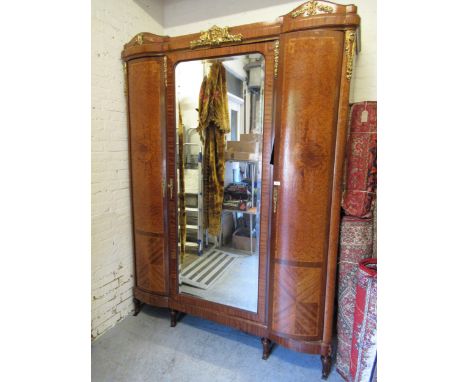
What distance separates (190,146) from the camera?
1859mm

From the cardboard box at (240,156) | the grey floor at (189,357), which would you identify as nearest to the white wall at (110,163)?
the grey floor at (189,357)

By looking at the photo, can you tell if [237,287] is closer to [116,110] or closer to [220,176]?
[220,176]

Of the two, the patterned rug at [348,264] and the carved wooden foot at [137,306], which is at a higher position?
the patterned rug at [348,264]

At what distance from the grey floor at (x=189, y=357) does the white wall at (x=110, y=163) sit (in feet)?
0.72

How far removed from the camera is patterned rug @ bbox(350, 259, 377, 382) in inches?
52.8

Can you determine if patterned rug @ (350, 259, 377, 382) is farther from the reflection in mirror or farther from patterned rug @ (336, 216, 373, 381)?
the reflection in mirror

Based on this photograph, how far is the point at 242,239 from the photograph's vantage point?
180 centimetres

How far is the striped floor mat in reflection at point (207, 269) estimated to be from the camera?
1879 mm

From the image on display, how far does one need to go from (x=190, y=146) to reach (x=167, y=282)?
1006 millimetres

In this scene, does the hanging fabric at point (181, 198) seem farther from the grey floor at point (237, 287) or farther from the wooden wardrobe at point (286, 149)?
the grey floor at point (237, 287)

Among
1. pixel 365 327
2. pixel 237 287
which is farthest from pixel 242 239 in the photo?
pixel 365 327

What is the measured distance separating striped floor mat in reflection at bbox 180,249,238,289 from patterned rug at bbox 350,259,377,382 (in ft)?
2.75
